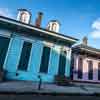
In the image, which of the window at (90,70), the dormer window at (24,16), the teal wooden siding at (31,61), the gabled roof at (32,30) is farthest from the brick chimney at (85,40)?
the dormer window at (24,16)

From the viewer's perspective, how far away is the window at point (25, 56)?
40.4 feet

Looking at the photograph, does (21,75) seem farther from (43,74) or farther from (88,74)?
(88,74)

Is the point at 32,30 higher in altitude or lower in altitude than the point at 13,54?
higher

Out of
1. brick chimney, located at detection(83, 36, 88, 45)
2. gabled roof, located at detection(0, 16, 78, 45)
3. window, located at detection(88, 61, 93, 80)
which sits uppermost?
brick chimney, located at detection(83, 36, 88, 45)

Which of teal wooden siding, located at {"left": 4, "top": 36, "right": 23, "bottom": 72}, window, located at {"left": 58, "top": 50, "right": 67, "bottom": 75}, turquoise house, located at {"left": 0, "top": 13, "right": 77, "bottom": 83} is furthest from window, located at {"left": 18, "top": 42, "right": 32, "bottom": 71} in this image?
window, located at {"left": 58, "top": 50, "right": 67, "bottom": 75}

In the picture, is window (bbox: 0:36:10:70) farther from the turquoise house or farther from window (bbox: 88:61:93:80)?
window (bbox: 88:61:93:80)

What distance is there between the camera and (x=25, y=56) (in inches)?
496

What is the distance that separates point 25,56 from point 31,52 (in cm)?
72

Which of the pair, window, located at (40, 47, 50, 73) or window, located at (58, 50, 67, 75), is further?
window, located at (58, 50, 67, 75)

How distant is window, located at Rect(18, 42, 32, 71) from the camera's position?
12305 mm

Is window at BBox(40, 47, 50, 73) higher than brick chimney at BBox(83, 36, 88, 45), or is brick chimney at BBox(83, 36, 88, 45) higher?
brick chimney at BBox(83, 36, 88, 45)

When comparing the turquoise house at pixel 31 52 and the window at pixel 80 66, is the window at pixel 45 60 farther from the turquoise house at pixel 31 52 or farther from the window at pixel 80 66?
the window at pixel 80 66

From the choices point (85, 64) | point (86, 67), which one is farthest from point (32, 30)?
point (86, 67)

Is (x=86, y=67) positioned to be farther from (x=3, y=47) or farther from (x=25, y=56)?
(x=3, y=47)
